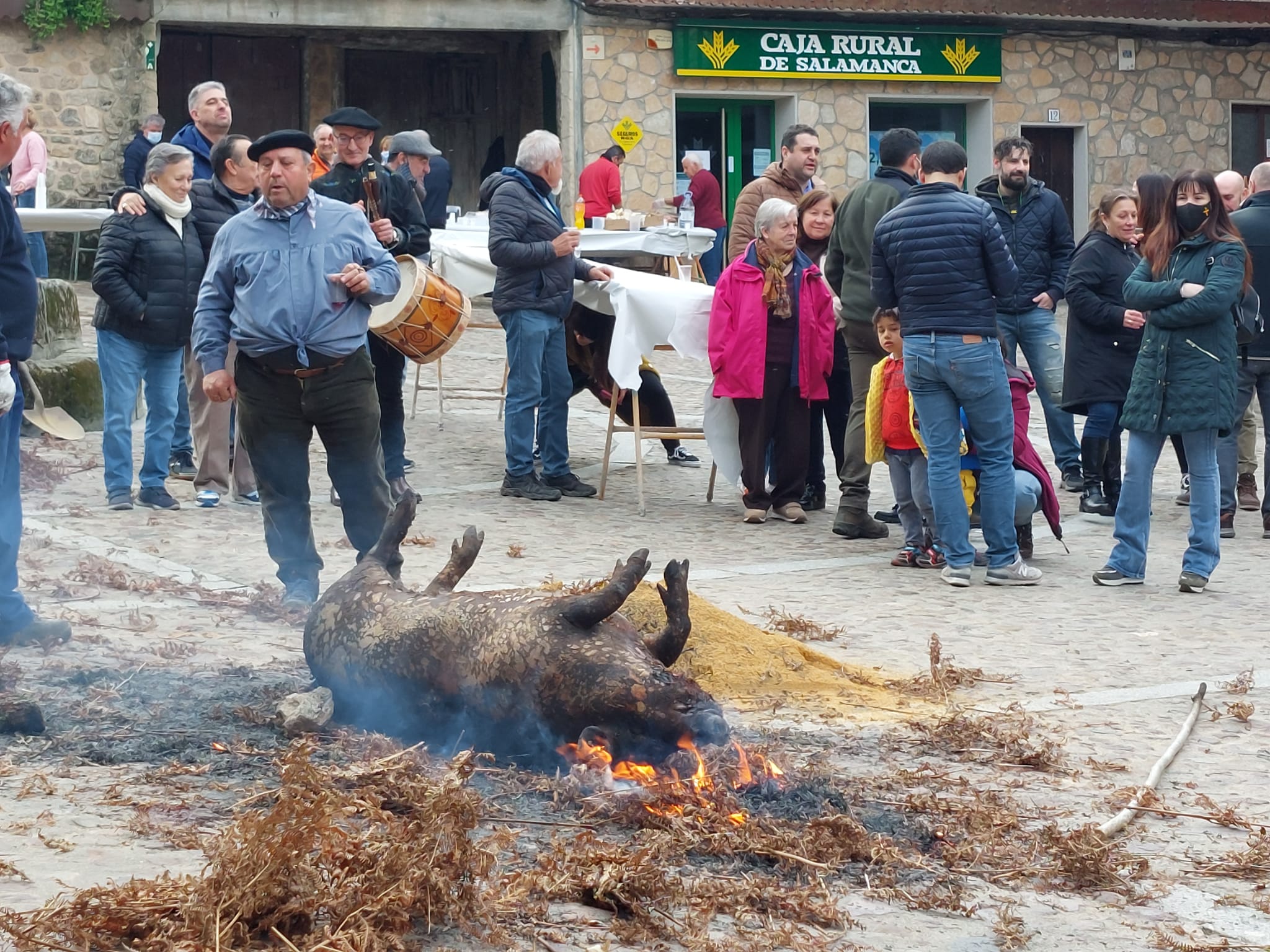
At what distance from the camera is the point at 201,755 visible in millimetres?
4668

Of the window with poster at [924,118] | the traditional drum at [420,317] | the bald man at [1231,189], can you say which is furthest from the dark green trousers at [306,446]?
the window with poster at [924,118]

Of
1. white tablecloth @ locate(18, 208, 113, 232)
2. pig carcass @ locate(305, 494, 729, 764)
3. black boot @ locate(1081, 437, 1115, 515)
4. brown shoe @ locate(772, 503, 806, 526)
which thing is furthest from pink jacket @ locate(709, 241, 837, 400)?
pig carcass @ locate(305, 494, 729, 764)

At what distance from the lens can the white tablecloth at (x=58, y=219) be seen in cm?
1035

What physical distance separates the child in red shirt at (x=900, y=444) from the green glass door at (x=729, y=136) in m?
14.1

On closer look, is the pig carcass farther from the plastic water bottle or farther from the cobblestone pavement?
the plastic water bottle

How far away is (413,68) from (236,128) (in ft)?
9.15

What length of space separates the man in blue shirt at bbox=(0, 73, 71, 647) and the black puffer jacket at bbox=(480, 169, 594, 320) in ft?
12.4

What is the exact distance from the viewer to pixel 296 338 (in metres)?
6.50

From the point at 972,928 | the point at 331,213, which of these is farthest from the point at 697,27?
the point at 972,928

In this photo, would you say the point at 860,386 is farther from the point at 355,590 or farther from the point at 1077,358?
the point at 355,590

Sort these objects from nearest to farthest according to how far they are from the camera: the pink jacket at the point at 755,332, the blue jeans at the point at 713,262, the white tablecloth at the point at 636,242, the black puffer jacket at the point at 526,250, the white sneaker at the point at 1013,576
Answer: the white sneaker at the point at 1013,576
the pink jacket at the point at 755,332
the black puffer jacket at the point at 526,250
the white tablecloth at the point at 636,242
the blue jeans at the point at 713,262

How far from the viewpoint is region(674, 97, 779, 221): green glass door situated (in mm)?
22516

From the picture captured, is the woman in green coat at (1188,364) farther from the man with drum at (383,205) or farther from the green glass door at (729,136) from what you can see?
the green glass door at (729,136)

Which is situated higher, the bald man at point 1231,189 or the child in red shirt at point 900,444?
the bald man at point 1231,189
